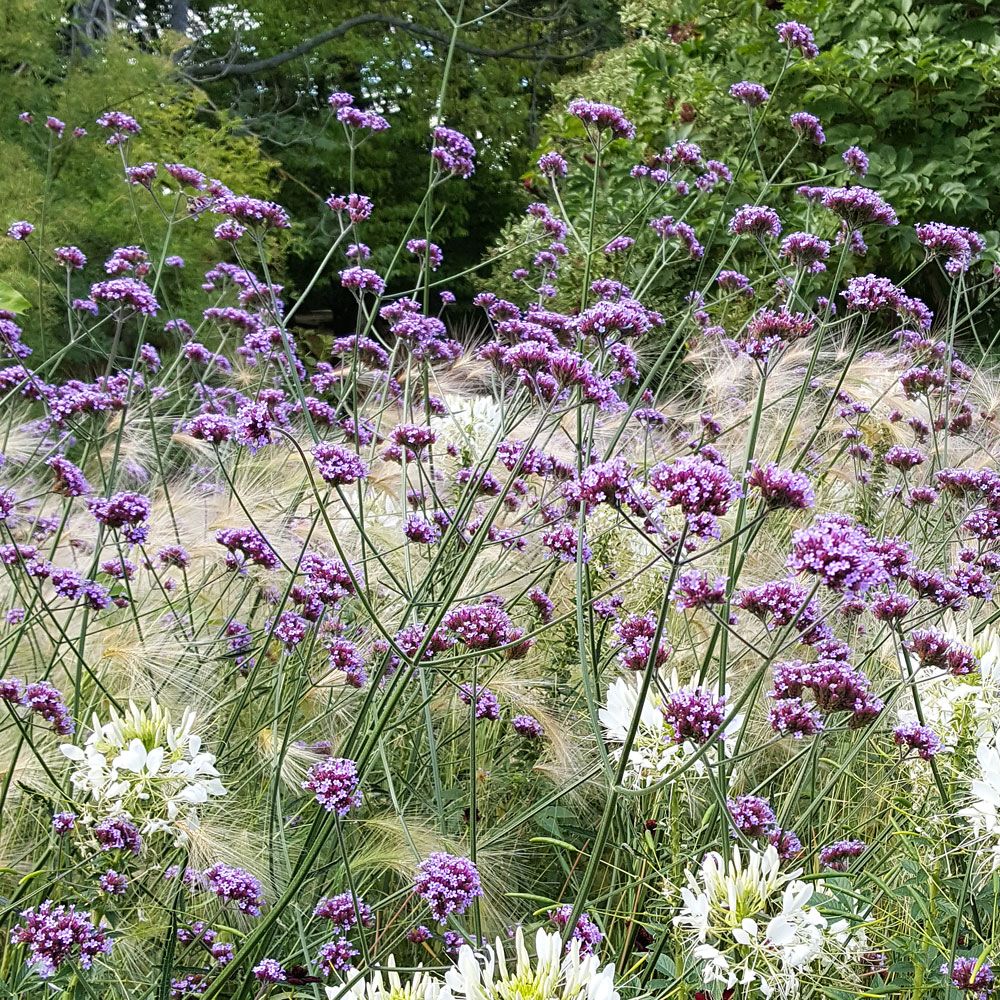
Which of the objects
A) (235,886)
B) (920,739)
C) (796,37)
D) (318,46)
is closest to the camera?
(235,886)

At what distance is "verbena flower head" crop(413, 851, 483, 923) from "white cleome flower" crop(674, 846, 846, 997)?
1.16 feet

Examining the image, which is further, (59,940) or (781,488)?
(781,488)

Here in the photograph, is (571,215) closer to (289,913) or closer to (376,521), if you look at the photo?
(376,521)

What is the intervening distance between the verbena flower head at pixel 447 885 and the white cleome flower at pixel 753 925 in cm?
36

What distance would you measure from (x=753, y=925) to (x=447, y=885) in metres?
0.50

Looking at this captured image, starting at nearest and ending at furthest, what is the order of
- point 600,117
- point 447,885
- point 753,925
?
point 753,925 < point 447,885 < point 600,117

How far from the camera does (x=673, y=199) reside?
780 cm

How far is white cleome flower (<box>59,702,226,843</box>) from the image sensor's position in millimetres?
1925

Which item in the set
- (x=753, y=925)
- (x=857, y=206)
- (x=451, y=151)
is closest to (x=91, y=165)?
(x=451, y=151)

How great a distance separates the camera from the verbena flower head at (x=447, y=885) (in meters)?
1.76

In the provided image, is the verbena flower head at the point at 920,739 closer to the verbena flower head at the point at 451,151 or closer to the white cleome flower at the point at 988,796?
the white cleome flower at the point at 988,796

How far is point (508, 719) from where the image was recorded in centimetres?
333

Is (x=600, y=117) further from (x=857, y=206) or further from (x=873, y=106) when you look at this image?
(x=873, y=106)

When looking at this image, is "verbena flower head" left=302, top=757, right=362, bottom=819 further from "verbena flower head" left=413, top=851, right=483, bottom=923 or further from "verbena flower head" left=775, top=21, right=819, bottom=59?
"verbena flower head" left=775, top=21, right=819, bottom=59
